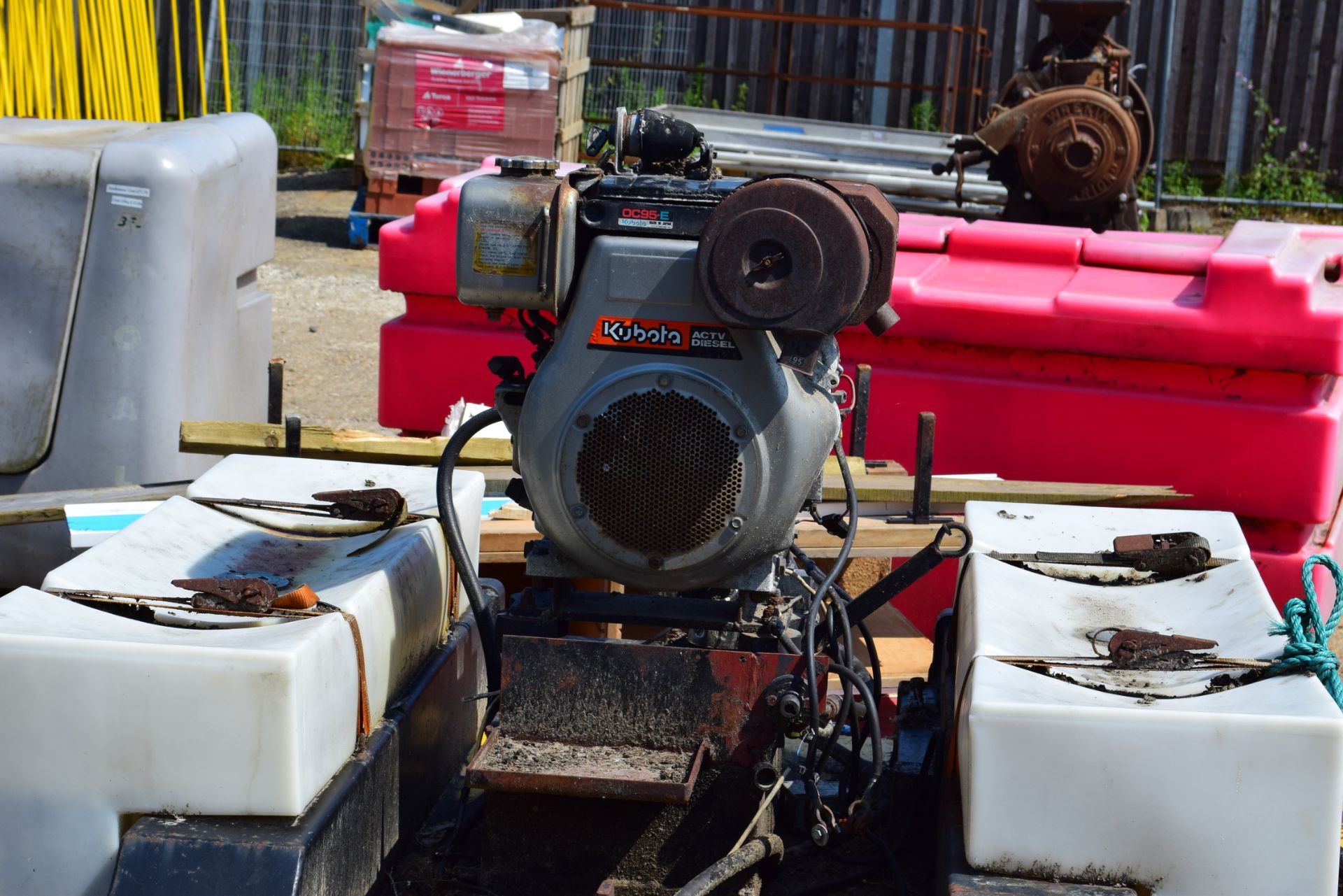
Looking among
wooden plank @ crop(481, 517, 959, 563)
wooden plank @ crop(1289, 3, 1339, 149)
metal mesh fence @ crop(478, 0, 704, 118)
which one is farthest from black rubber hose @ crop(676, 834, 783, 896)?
wooden plank @ crop(1289, 3, 1339, 149)

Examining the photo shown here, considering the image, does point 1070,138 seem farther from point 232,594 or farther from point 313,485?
point 232,594

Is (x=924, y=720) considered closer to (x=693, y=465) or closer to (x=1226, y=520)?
(x=1226, y=520)

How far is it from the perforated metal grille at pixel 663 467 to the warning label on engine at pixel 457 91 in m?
7.44

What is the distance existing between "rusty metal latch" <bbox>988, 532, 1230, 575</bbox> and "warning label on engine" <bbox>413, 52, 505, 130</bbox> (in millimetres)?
7226

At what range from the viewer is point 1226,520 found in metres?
2.72

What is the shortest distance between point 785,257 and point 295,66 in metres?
10.9

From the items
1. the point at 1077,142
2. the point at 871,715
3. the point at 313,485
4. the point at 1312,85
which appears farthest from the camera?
the point at 1312,85

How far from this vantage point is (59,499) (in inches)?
122

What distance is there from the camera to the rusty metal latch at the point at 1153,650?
2104 millimetres

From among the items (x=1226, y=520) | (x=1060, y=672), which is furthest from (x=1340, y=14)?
(x=1060, y=672)

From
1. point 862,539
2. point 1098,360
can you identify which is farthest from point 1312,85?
point 862,539

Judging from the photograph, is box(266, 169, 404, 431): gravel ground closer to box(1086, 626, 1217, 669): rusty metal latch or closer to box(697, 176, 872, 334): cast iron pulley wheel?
box(697, 176, 872, 334): cast iron pulley wheel

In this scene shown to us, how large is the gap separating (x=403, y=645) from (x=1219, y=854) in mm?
1302

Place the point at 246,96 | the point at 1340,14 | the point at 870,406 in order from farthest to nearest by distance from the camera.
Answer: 1. the point at 246,96
2. the point at 1340,14
3. the point at 870,406
